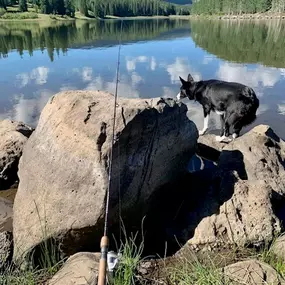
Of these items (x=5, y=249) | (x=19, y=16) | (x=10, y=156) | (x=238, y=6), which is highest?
(x=238, y=6)

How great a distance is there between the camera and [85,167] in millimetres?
5363

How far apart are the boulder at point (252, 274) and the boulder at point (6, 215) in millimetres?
4193

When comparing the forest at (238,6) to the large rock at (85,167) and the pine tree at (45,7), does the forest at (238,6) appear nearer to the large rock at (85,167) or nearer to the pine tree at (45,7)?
the pine tree at (45,7)

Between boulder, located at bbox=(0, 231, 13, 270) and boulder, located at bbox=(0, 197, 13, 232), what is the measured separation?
83cm

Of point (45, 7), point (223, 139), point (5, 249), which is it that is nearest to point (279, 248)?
point (5, 249)

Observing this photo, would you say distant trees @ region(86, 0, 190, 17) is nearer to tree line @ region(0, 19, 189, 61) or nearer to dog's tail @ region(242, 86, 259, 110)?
tree line @ region(0, 19, 189, 61)

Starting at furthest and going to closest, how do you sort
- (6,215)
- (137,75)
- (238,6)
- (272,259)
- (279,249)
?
1. (238,6)
2. (137,75)
3. (6,215)
4. (279,249)
5. (272,259)

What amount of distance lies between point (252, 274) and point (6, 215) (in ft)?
16.2

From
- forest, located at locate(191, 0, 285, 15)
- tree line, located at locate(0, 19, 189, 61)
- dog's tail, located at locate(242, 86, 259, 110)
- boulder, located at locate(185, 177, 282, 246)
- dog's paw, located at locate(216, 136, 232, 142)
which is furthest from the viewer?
forest, located at locate(191, 0, 285, 15)

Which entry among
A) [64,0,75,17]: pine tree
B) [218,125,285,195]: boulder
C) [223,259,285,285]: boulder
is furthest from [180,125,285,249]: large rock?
[64,0,75,17]: pine tree

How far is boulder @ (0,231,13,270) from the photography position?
5307mm

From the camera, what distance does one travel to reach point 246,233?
5.56m

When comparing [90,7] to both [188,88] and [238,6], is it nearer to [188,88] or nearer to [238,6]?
[238,6]

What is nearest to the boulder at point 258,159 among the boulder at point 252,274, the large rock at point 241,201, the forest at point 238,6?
the large rock at point 241,201
